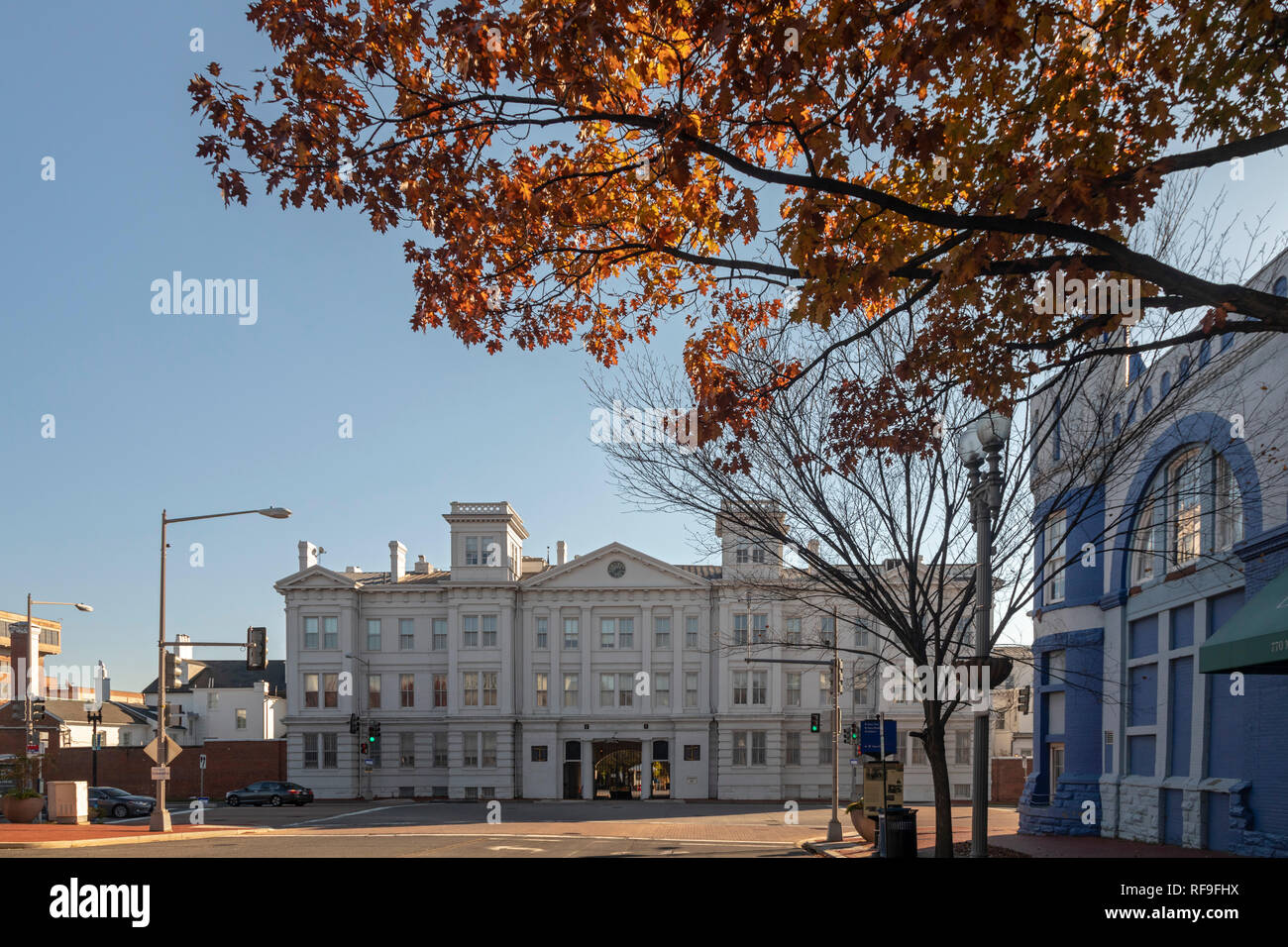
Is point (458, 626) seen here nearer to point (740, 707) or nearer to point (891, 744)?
point (740, 707)

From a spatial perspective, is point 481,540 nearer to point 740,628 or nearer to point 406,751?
point 406,751

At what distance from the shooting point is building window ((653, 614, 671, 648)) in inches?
2213

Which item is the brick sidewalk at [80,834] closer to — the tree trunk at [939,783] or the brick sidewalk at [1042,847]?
the brick sidewalk at [1042,847]

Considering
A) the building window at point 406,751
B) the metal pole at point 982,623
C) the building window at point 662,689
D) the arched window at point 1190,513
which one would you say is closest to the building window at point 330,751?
the building window at point 406,751

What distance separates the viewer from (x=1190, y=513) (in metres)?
22.7

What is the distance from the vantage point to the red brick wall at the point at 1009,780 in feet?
180

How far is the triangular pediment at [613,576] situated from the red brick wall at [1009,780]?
17.5 meters

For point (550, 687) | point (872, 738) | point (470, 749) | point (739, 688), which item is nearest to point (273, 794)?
point (470, 749)

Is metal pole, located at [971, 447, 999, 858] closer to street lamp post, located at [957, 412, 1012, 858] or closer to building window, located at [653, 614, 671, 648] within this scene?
street lamp post, located at [957, 412, 1012, 858]

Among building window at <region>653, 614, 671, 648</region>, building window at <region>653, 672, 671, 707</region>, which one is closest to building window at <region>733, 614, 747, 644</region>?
building window at <region>653, 614, 671, 648</region>

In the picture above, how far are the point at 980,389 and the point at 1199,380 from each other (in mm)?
10621

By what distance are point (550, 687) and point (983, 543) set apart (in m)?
45.5
